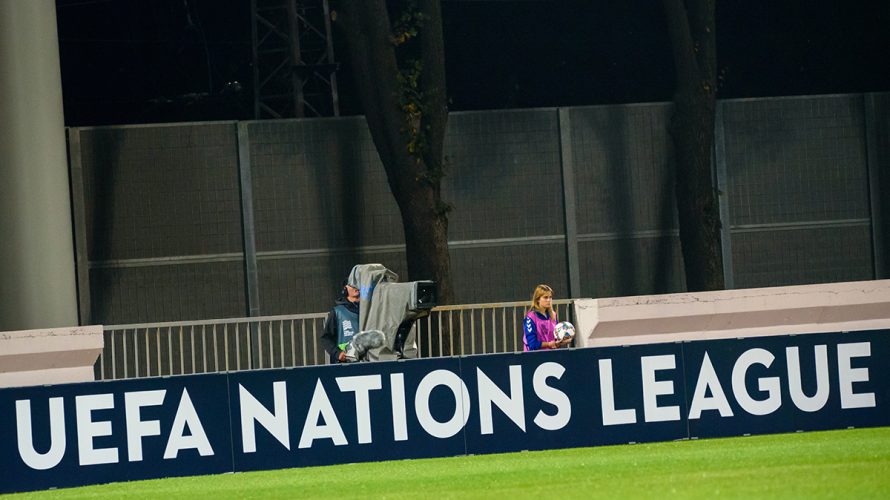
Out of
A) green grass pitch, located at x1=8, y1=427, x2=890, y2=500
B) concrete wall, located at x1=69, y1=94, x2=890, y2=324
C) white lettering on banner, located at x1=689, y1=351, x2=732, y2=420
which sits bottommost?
green grass pitch, located at x1=8, y1=427, x2=890, y2=500

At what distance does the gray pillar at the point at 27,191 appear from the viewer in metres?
19.2

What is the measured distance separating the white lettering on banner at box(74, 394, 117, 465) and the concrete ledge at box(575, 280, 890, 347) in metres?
4.92

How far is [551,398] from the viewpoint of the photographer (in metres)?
14.2

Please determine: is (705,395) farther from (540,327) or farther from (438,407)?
(438,407)

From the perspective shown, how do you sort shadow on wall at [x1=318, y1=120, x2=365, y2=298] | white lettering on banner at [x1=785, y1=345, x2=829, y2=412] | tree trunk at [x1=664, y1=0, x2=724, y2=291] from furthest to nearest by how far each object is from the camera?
shadow on wall at [x1=318, y1=120, x2=365, y2=298], tree trunk at [x1=664, y1=0, x2=724, y2=291], white lettering on banner at [x1=785, y1=345, x2=829, y2=412]

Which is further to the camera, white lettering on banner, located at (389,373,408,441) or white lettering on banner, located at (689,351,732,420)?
white lettering on banner, located at (689,351,732,420)

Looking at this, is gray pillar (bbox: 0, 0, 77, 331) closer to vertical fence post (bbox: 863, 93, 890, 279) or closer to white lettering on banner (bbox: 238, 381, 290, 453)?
white lettering on banner (bbox: 238, 381, 290, 453)

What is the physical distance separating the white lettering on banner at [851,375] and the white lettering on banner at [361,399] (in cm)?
470

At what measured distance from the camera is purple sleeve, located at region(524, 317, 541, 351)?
1562 centimetres

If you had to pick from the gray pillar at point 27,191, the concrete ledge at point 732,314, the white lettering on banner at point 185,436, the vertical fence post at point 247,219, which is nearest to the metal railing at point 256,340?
the gray pillar at point 27,191

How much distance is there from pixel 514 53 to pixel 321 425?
1844 centimetres

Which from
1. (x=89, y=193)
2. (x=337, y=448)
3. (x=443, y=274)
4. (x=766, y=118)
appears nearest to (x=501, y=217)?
(x=443, y=274)

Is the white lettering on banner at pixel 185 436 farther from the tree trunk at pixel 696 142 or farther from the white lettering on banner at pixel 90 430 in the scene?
the tree trunk at pixel 696 142

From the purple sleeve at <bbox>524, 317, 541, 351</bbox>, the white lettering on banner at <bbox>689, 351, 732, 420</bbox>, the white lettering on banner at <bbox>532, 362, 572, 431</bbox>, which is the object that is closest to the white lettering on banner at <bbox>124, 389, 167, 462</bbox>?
the white lettering on banner at <bbox>532, 362, 572, 431</bbox>
